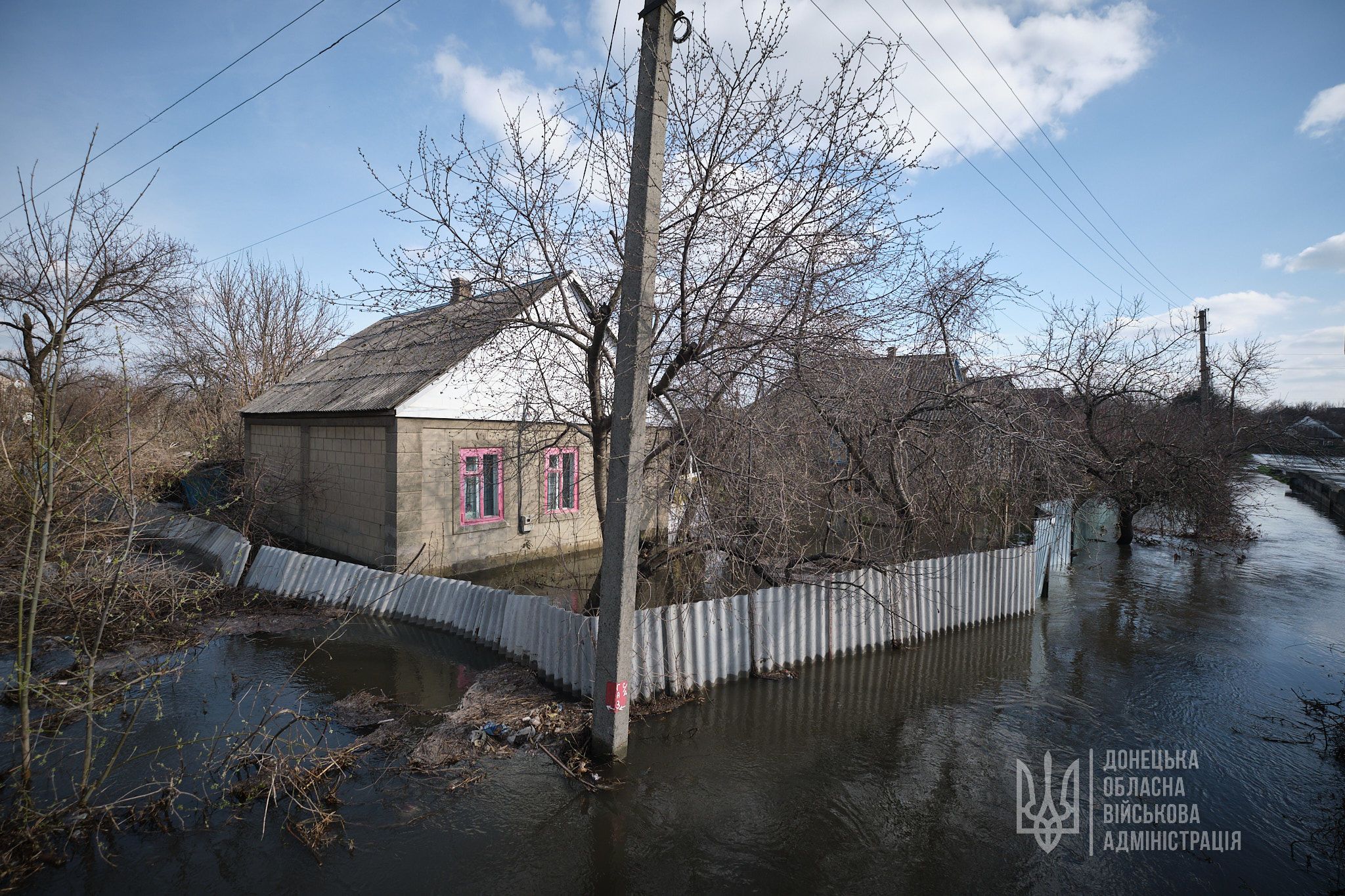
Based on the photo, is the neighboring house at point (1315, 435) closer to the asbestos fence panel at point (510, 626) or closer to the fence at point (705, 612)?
the fence at point (705, 612)

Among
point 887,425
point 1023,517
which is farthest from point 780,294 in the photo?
point 1023,517

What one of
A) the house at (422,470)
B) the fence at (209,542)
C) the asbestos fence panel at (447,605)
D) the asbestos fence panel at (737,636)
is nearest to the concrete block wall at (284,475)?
the house at (422,470)

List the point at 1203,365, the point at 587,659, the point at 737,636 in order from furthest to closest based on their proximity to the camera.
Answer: the point at 1203,365
the point at 737,636
the point at 587,659

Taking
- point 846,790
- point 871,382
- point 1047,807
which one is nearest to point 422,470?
point 871,382

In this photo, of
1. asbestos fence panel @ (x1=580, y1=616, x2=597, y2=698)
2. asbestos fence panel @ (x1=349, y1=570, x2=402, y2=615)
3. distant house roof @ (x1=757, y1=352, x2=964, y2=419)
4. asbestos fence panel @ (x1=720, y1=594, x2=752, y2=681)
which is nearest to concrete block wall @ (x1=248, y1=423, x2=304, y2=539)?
asbestos fence panel @ (x1=349, y1=570, x2=402, y2=615)

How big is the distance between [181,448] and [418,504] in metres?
11.4

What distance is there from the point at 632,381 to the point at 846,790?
3.80m

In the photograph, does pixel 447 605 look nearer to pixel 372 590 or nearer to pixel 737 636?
pixel 372 590

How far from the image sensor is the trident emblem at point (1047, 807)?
15.9 feet

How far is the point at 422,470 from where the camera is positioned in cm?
1157

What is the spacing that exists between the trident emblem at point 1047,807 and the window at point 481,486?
379 inches

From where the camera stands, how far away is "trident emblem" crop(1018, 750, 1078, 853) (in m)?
4.84

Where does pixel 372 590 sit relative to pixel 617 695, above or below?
below

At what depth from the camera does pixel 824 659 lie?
8289mm
